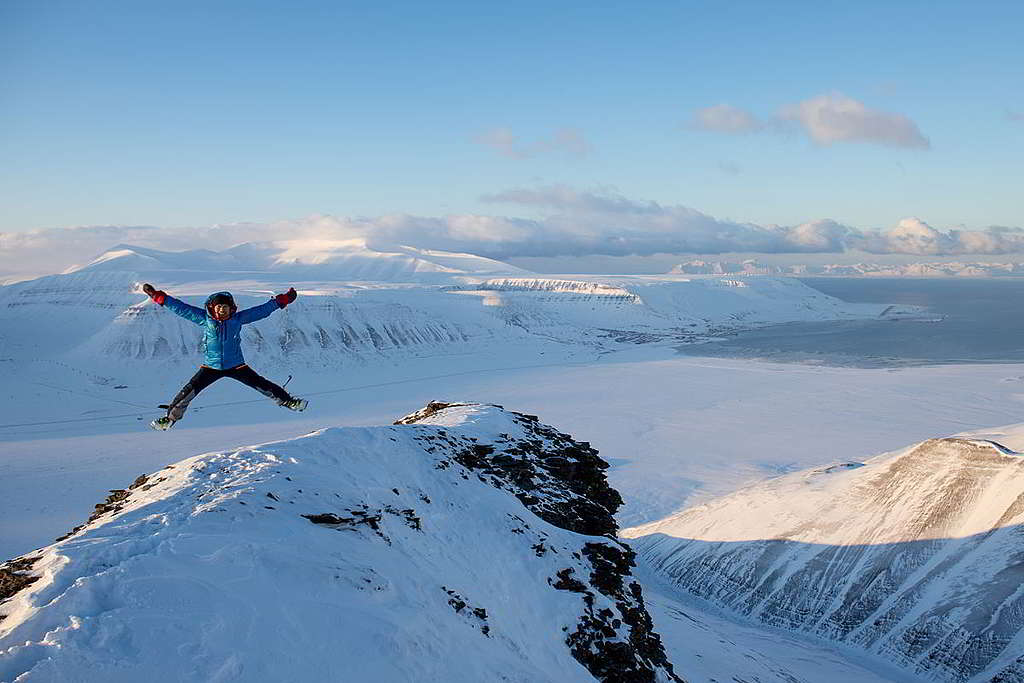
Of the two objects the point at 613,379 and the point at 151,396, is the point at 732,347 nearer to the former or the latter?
the point at 613,379

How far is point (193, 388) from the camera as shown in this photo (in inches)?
380

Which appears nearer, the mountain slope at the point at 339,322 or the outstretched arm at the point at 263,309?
the outstretched arm at the point at 263,309

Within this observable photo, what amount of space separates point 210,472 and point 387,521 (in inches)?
113

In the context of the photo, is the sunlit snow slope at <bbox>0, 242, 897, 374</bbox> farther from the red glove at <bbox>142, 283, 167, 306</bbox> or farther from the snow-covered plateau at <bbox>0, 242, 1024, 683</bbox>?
the red glove at <bbox>142, 283, 167, 306</bbox>

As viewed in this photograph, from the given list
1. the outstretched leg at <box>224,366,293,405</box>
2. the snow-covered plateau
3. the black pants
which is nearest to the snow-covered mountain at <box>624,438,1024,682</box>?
the snow-covered plateau

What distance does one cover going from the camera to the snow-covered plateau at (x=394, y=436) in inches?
277

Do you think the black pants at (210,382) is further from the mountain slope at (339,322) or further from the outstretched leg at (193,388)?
the mountain slope at (339,322)

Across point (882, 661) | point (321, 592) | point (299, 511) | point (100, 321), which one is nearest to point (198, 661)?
point (321, 592)

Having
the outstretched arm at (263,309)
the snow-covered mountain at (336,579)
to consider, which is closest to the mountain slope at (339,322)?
the snow-covered mountain at (336,579)

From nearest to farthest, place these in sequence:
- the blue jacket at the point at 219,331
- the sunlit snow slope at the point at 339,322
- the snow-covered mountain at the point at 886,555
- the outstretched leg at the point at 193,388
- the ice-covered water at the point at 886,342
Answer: the blue jacket at the point at 219,331
the outstretched leg at the point at 193,388
the snow-covered mountain at the point at 886,555
the sunlit snow slope at the point at 339,322
the ice-covered water at the point at 886,342

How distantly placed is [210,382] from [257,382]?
685 mm

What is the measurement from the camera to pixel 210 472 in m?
9.66

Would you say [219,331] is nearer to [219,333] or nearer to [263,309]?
[219,333]

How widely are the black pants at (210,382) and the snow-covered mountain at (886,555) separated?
24.6 meters
